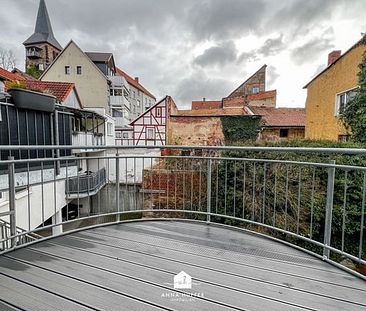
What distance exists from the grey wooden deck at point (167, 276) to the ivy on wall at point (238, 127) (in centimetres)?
1442

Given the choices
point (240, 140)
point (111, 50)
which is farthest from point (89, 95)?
point (240, 140)

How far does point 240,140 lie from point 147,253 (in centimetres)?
1498

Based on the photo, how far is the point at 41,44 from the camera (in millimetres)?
34938

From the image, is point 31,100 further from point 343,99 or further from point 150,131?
point 343,99

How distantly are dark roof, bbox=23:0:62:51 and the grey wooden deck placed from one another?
43202mm

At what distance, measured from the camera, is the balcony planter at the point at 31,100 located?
6.70 metres

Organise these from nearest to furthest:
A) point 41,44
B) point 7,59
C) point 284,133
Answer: point 284,133
point 7,59
point 41,44

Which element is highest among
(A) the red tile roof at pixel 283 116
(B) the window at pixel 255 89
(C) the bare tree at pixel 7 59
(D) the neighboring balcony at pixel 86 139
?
(C) the bare tree at pixel 7 59

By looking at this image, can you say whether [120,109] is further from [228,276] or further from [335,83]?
[228,276]

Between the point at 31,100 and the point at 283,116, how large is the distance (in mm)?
17493

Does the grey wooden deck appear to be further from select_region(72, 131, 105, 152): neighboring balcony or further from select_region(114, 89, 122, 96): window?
select_region(114, 89, 122, 96): window

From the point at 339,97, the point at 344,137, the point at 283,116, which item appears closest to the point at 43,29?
the point at 283,116

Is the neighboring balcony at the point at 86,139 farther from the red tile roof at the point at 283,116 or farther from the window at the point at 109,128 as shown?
the red tile roof at the point at 283,116

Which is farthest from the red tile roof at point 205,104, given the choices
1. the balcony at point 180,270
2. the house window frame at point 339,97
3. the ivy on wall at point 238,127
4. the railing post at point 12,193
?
the railing post at point 12,193
